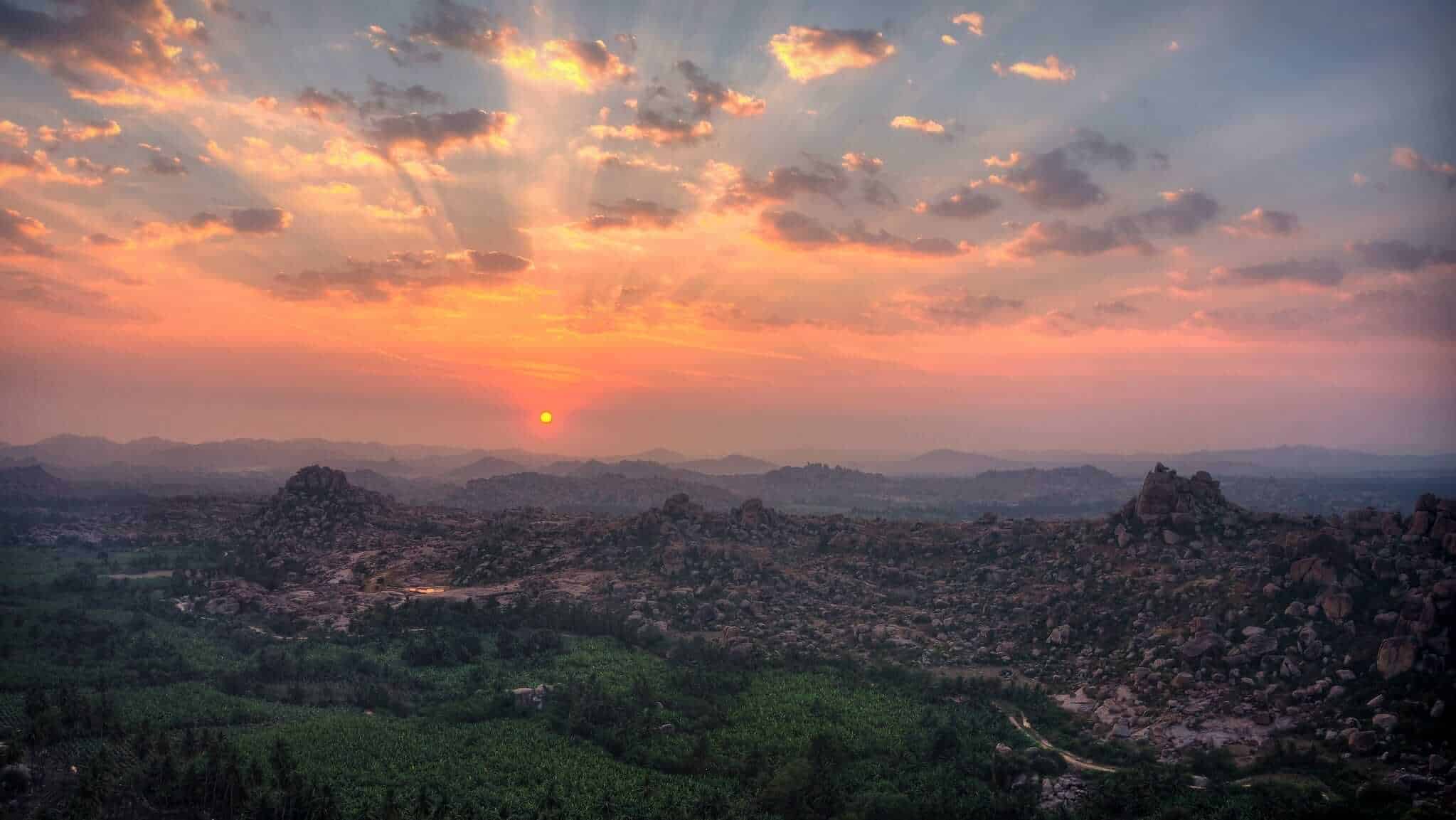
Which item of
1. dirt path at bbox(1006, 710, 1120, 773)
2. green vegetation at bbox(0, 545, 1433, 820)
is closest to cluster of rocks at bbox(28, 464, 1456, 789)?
dirt path at bbox(1006, 710, 1120, 773)

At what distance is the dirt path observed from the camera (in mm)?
34000

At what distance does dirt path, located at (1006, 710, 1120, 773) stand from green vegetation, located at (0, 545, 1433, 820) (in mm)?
487

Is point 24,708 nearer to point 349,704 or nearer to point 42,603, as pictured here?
point 349,704

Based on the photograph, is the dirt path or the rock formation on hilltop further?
the rock formation on hilltop

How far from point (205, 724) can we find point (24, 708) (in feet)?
21.8

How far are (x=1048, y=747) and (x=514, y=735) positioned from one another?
76.8 feet

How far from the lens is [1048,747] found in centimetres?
3688

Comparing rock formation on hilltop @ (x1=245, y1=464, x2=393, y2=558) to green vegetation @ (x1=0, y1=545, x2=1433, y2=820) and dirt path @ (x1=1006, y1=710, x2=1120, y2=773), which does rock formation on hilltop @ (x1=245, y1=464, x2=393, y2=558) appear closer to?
green vegetation @ (x1=0, y1=545, x2=1433, y2=820)

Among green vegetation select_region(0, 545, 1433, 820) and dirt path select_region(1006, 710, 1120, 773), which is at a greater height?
green vegetation select_region(0, 545, 1433, 820)

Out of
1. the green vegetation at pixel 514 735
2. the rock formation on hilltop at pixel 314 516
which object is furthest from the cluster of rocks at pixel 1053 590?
the green vegetation at pixel 514 735

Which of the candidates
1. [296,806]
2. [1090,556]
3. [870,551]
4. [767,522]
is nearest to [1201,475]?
[1090,556]

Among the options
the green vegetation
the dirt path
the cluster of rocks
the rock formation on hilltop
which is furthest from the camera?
the rock formation on hilltop

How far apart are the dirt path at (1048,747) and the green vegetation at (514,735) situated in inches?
19.2

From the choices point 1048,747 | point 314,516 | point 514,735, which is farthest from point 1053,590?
point 314,516
